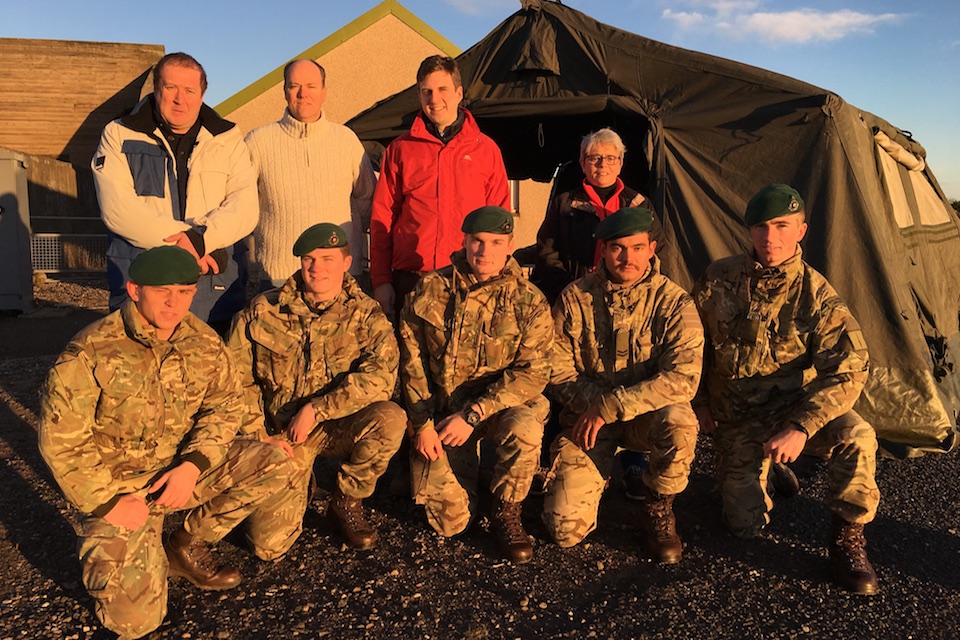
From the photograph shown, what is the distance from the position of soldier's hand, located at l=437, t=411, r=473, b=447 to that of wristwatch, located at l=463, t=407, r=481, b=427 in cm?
1

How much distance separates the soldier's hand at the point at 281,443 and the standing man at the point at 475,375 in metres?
0.55

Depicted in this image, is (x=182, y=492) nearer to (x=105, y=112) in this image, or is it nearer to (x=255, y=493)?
(x=255, y=493)

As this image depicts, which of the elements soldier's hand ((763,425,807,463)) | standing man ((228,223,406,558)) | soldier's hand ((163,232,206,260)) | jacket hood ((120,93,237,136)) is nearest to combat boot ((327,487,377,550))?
standing man ((228,223,406,558))

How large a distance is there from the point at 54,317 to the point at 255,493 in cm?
750

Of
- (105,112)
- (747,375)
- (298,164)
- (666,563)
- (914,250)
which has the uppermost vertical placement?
(105,112)

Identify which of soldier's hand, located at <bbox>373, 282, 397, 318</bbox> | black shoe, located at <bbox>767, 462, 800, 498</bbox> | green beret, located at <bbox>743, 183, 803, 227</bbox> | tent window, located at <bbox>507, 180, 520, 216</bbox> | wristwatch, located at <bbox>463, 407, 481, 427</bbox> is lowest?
black shoe, located at <bbox>767, 462, 800, 498</bbox>

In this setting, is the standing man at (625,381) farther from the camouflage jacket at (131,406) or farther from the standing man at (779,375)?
the camouflage jacket at (131,406)

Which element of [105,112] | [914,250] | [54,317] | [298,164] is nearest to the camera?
[298,164]

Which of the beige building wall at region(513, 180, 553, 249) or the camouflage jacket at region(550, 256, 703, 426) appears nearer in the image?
the camouflage jacket at region(550, 256, 703, 426)

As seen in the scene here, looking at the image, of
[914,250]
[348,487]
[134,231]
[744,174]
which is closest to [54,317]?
[134,231]

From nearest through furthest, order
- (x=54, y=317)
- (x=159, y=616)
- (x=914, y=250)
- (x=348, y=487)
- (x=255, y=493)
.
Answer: (x=159, y=616)
(x=255, y=493)
(x=348, y=487)
(x=914, y=250)
(x=54, y=317)

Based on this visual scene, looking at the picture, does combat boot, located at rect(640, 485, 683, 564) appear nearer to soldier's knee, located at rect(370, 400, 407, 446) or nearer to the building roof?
soldier's knee, located at rect(370, 400, 407, 446)

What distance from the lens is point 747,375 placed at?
131 inches

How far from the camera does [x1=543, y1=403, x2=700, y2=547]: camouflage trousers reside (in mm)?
3059
